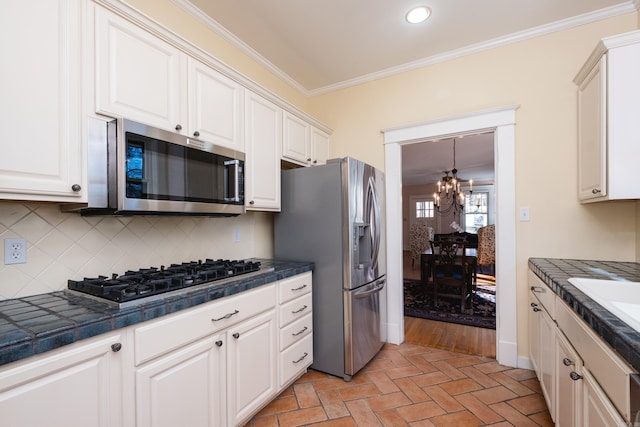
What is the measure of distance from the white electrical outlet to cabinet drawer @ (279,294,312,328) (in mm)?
1337

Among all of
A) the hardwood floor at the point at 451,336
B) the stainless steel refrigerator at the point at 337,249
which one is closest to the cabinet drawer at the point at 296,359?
the stainless steel refrigerator at the point at 337,249

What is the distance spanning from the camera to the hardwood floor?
8.93ft

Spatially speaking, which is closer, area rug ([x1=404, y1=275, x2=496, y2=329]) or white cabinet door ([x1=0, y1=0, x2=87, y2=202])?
white cabinet door ([x1=0, y1=0, x2=87, y2=202])

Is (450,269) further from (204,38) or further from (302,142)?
(204,38)

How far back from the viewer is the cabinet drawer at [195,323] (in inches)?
47.2

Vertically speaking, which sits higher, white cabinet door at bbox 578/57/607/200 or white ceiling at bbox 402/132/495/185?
white ceiling at bbox 402/132/495/185

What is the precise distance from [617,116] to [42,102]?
2.91m

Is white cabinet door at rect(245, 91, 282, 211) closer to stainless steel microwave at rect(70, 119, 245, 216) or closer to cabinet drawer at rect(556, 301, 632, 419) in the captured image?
stainless steel microwave at rect(70, 119, 245, 216)

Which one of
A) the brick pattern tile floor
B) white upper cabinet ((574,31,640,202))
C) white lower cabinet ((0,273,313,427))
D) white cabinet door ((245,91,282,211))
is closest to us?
white lower cabinet ((0,273,313,427))

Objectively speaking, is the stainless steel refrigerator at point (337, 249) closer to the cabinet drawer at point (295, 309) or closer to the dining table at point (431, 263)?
the cabinet drawer at point (295, 309)

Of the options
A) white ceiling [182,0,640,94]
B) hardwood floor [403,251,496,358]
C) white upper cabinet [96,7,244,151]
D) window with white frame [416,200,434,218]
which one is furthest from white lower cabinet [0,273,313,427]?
window with white frame [416,200,434,218]

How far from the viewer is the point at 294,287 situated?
2.09m

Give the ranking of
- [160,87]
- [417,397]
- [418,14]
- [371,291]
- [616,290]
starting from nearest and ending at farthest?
[616,290] → [160,87] → [417,397] → [418,14] → [371,291]

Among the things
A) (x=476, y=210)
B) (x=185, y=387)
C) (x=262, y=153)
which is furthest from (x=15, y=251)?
(x=476, y=210)
